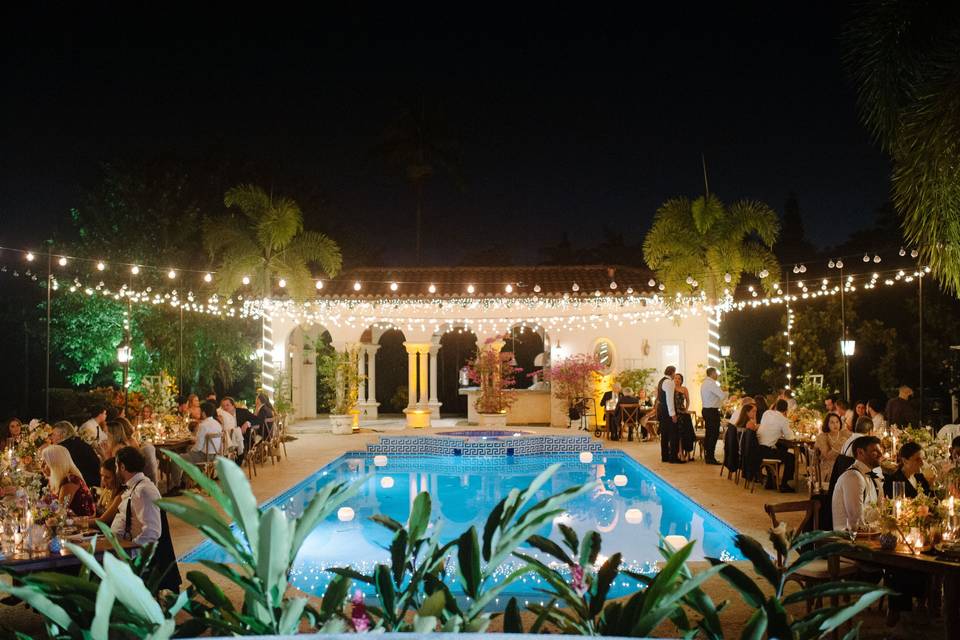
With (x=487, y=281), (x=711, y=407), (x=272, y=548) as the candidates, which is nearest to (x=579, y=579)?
(x=272, y=548)

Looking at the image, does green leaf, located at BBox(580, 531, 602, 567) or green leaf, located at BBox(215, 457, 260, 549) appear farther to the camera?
green leaf, located at BBox(580, 531, 602, 567)

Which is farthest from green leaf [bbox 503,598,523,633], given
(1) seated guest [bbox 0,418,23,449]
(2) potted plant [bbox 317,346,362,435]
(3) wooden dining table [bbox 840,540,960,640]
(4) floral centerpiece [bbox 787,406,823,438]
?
(2) potted plant [bbox 317,346,362,435]

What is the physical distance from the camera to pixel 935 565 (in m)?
4.69

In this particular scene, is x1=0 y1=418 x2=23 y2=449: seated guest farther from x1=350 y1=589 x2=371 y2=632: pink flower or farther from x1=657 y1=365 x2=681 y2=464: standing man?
x1=657 y1=365 x2=681 y2=464: standing man

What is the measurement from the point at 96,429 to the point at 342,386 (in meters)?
9.58

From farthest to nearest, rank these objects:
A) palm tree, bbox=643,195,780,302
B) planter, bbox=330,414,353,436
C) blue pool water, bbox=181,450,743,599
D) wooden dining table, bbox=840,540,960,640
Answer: planter, bbox=330,414,353,436 → palm tree, bbox=643,195,780,302 → blue pool water, bbox=181,450,743,599 → wooden dining table, bbox=840,540,960,640

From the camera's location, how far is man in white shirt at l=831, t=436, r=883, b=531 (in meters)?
5.54

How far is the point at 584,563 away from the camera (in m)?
2.07

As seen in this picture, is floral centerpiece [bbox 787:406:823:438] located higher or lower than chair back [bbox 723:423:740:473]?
higher

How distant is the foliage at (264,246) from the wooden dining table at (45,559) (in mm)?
13273

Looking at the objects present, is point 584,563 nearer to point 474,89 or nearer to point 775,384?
point 775,384

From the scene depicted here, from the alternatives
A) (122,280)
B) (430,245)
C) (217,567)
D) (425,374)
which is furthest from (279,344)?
(217,567)

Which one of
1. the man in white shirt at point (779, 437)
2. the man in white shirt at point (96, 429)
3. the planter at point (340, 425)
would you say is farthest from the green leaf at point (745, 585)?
the planter at point (340, 425)

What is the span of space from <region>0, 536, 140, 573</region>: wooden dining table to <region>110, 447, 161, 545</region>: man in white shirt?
0.72ft
